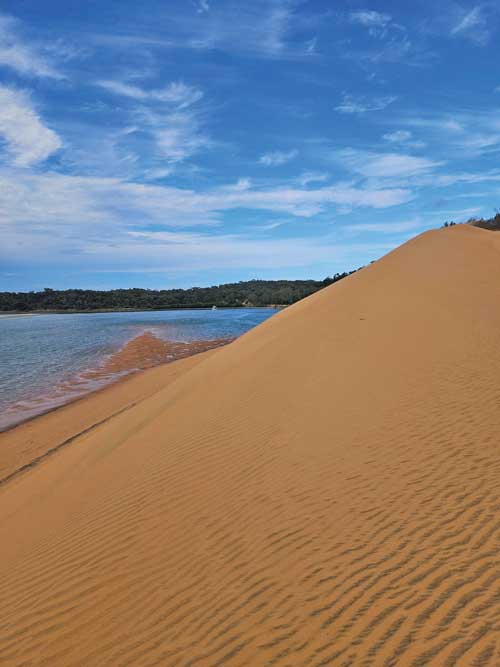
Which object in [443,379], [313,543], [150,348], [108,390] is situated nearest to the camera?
[313,543]

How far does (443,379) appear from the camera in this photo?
7.71 m

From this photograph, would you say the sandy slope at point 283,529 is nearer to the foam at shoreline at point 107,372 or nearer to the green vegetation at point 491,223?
the foam at shoreline at point 107,372

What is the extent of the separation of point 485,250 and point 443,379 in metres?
14.2

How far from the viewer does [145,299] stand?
140750mm

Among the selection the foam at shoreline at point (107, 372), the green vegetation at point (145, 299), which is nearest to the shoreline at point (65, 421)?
the foam at shoreline at point (107, 372)

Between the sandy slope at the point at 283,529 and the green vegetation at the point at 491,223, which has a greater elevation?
the green vegetation at the point at 491,223

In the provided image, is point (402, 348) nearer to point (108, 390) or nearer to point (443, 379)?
point (443, 379)

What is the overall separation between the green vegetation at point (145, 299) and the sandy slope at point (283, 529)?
4244 inches

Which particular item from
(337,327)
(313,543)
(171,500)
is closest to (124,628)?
(313,543)

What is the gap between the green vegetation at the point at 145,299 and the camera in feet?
425

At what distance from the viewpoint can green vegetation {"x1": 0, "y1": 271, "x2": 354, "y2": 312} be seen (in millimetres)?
129500

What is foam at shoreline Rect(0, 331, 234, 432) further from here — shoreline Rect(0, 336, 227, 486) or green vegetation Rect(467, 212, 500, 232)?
green vegetation Rect(467, 212, 500, 232)

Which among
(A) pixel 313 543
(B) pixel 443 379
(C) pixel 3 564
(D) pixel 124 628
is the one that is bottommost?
(C) pixel 3 564

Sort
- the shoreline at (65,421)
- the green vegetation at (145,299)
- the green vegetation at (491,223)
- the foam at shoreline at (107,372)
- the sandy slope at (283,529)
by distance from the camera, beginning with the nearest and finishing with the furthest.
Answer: the sandy slope at (283,529) → the shoreline at (65,421) → the foam at shoreline at (107,372) → the green vegetation at (491,223) → the green vegetation at (145,299)
